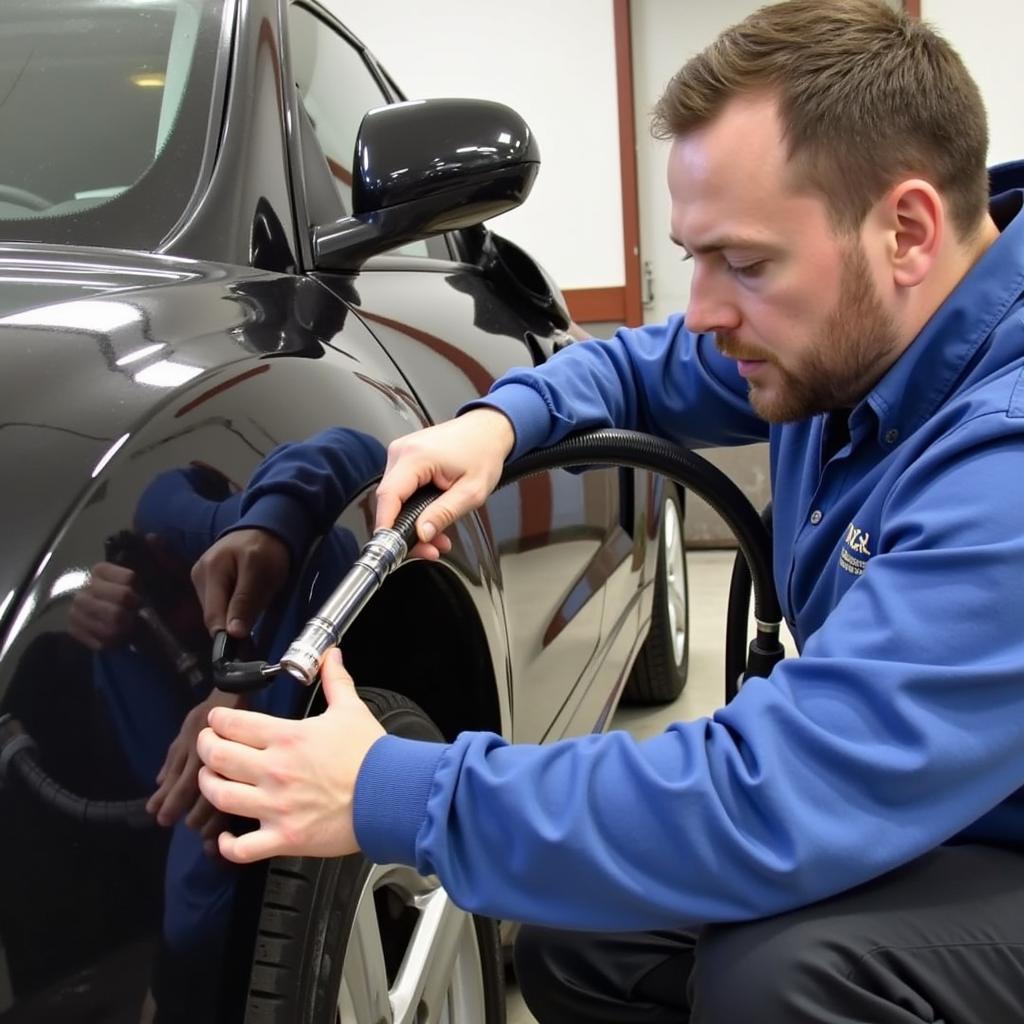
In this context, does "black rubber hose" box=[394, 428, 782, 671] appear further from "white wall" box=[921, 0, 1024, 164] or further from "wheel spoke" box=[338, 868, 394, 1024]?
"white wall" box=[921, 0, 1024, 164]

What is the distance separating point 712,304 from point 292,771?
22.6 inches

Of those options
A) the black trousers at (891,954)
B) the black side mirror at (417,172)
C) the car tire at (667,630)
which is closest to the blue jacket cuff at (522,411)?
the black side mirror at (417,172)

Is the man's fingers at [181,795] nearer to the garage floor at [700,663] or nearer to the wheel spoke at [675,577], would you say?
the garage floor at [700,663]

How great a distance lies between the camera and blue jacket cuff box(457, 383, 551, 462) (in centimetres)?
133

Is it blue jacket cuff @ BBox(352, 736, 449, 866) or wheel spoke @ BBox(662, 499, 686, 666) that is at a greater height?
blue jacket cuff @ BBox(352, 736, 449, 866)

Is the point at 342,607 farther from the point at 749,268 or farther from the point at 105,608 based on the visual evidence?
the point at 749,268

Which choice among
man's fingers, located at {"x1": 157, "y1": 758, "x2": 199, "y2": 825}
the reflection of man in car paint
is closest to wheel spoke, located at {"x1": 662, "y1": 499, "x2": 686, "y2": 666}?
the reflection of man in car paint

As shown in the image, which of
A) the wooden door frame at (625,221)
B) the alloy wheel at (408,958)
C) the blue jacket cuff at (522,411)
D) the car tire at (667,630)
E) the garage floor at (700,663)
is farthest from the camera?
the wooden door frame at (625,221)

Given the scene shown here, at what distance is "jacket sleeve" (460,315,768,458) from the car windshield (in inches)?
17.0

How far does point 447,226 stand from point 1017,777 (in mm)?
877

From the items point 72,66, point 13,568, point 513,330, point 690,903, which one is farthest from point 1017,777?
point 72,66

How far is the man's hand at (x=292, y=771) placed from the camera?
758mm

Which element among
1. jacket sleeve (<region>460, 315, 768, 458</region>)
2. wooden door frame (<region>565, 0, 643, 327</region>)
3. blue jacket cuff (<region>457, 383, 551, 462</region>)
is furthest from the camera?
wooden door frame (<region>565, 0, 643, 327</region>)

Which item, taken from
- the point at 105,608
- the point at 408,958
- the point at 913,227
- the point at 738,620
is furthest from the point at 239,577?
the point at 738,620
